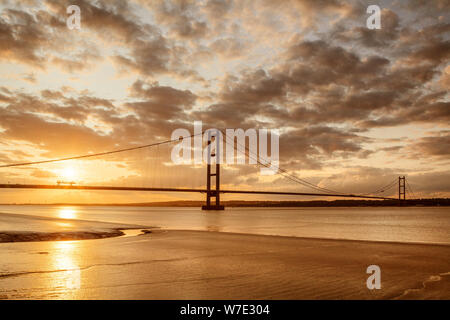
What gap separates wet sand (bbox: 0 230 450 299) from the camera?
5.92 m

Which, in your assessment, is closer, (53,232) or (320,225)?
(53,232)

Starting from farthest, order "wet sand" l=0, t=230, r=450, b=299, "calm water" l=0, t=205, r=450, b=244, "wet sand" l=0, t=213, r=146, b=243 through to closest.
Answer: "calm water" l=0, t=205, r=450, b=244, "wet sand" l=0, t=213, r=146, b=243, "wet sand" l=0, t=230, r=450, b=299

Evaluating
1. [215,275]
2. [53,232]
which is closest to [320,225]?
[53,232]

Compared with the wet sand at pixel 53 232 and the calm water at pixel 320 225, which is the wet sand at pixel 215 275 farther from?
the calm water at pixel 320 225

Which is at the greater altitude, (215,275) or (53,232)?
(215,275)

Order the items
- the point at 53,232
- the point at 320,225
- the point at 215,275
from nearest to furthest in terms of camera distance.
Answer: the point at 215,275
the point at 53,232
the point at 320,225

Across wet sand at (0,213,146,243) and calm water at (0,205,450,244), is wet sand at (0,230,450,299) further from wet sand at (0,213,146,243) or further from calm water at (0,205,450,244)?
calm water at (0,205,450,244)

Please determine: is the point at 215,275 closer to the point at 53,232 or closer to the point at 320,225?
the point at 53,232

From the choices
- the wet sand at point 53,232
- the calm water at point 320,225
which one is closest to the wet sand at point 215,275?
the wet sand at point 53,232

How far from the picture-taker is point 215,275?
753 cm

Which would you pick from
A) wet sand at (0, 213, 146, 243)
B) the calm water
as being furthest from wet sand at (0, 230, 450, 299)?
the calm water
